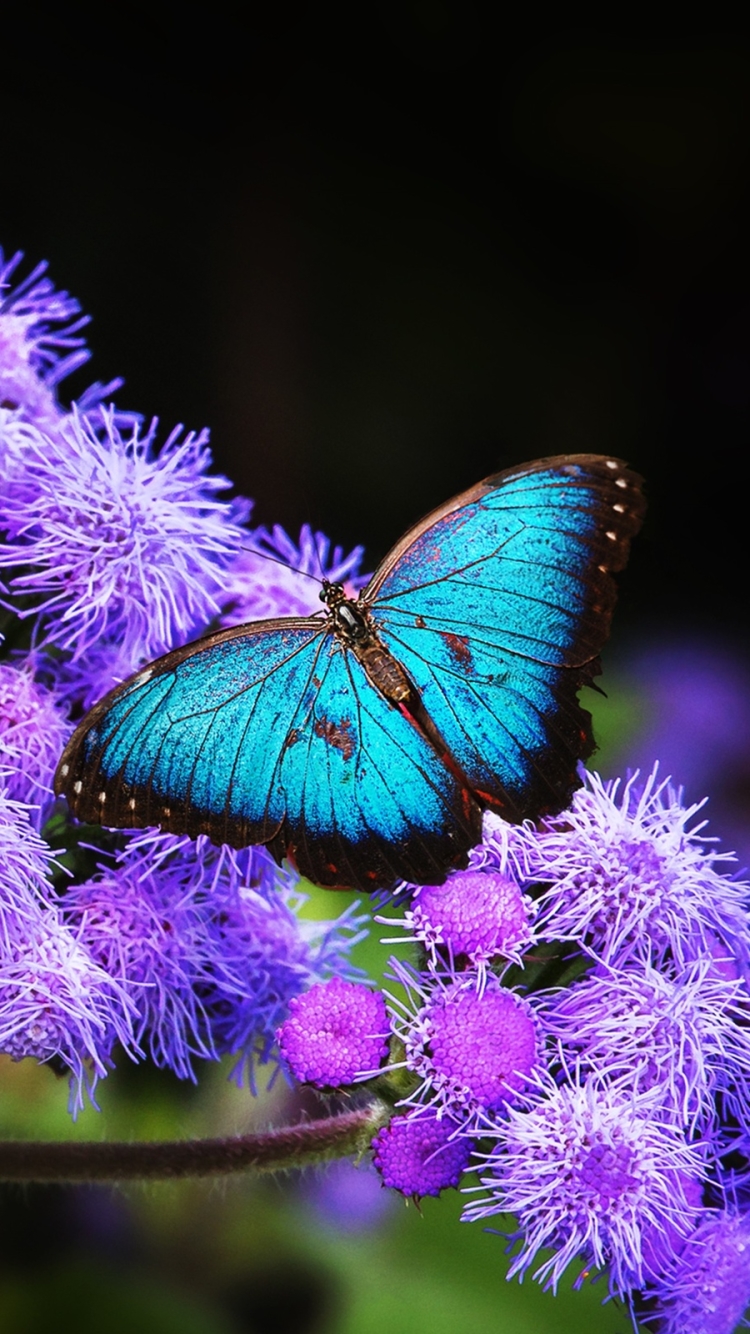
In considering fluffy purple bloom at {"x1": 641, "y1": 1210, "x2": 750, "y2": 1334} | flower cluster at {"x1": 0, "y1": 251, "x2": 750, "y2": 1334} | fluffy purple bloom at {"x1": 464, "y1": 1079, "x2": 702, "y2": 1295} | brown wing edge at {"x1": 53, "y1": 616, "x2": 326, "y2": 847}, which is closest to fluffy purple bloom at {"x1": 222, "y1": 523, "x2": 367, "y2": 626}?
flower cluster at {"x1": 0, "y1": 251, "x2": 750, "y2": 1334}

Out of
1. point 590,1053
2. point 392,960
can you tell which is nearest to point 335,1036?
point 392,960

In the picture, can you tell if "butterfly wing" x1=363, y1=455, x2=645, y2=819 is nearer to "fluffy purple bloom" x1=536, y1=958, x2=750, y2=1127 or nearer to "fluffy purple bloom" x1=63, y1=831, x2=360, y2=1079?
"fluffy purple bloom" x1=536, y1=958, x2=750, y2=1127

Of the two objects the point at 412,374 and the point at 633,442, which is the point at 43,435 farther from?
the point at 633,442

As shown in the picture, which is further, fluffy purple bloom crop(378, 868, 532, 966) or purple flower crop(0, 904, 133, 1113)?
purple flower crop(0, 904, 133, 1113)

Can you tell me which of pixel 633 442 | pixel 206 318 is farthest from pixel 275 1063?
pixel 633 442

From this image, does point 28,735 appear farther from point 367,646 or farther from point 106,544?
point 367,646

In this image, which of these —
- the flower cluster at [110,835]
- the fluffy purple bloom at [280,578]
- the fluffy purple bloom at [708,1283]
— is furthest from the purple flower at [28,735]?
the fluffy purple bloom at [708,1283]

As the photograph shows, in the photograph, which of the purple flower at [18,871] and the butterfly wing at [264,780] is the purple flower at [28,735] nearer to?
the purple flower at [18,871]
